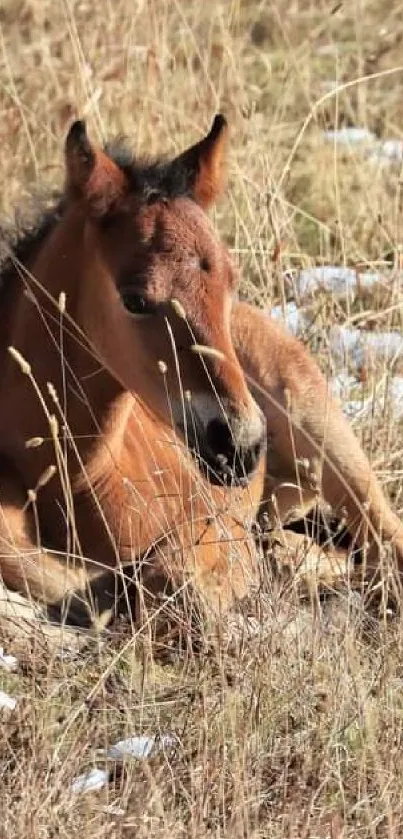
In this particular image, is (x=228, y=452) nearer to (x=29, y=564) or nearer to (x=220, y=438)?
(x=220, y=438)

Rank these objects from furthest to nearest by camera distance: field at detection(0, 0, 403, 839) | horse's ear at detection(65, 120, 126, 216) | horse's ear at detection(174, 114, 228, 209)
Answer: horse's ear at detection(174, 114, 228, 209) → horse's ear at detection(65, 120, 126, 216) → field at detection(0, 0, 403, 839)

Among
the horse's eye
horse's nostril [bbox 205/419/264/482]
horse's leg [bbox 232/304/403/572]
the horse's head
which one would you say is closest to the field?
horse's leg [bbox 232/304/403/572]

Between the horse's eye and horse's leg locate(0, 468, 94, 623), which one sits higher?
the horse's eye

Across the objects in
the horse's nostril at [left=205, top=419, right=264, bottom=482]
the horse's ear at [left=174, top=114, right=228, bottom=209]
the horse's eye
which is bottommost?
the horse's nostril at [left=205, top=419, right=264, bottom=482]

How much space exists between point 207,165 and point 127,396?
0.73 metres

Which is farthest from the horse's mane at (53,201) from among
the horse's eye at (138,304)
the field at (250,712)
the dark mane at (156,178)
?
the field at (250,712)

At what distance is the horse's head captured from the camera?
4488 mm

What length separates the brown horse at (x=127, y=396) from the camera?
454 centimetres

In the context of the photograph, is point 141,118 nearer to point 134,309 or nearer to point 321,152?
point 321,152

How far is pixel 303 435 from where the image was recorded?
5730 millimetres

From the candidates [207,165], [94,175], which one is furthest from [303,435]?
[94,175]

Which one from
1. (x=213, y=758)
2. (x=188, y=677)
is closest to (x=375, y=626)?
(x=188, y=677)

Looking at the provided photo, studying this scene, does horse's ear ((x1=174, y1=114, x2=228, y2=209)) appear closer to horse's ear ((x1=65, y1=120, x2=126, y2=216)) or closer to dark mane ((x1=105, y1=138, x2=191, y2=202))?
dark mane ((x1=105, y1=138, x2=191, y2=202))

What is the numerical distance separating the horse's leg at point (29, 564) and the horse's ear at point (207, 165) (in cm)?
102
